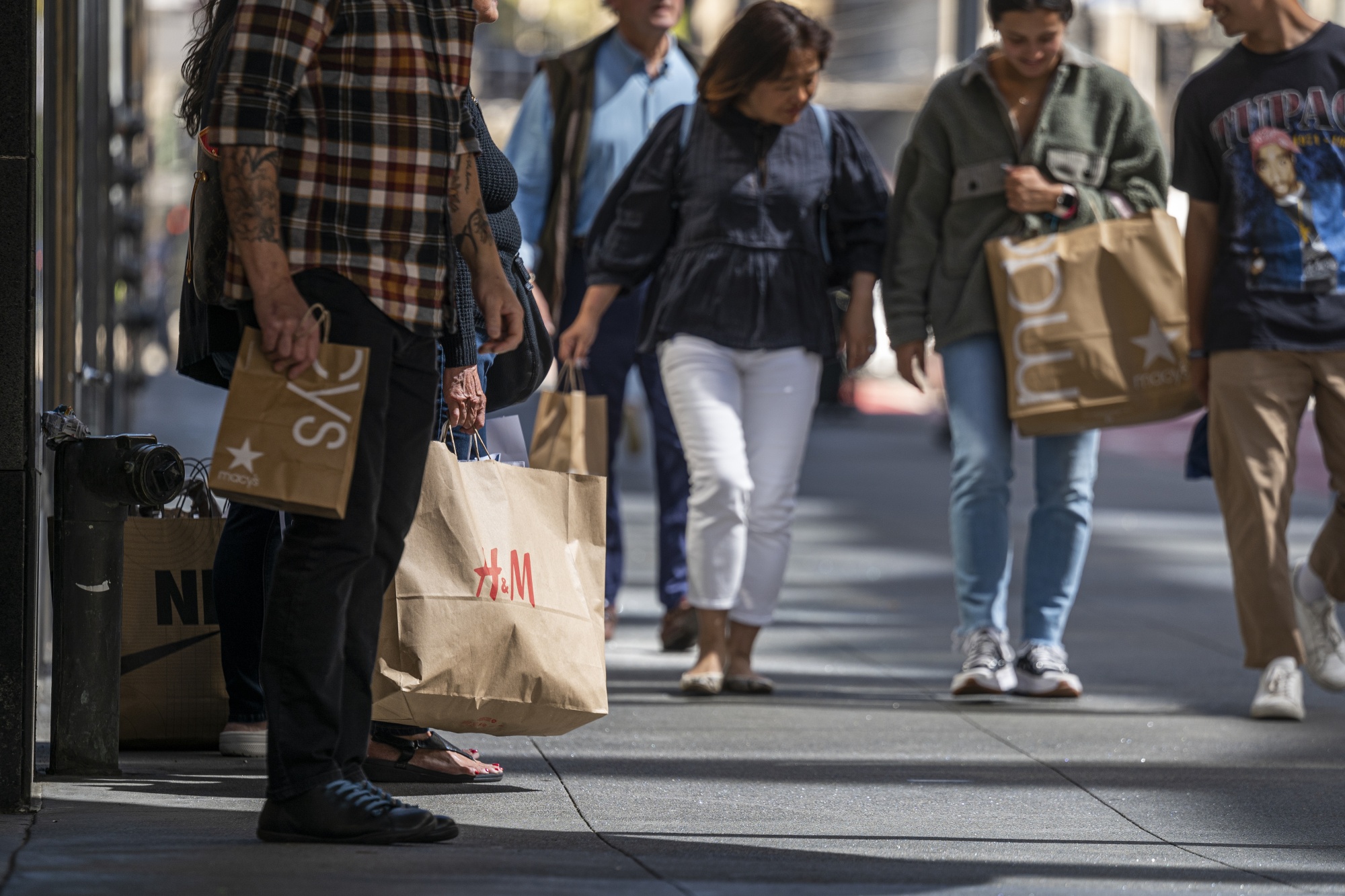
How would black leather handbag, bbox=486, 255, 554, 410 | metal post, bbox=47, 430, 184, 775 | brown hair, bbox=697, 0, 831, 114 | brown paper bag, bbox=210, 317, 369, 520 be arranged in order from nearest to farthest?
brown paper bag, bbox=210, 317, 369, 520
metal post, bbox=47, 430, 184, 775
black leather handbag, bbox=486, 255, 554, 410
brown hair, bbox=697, 0, 831, 114

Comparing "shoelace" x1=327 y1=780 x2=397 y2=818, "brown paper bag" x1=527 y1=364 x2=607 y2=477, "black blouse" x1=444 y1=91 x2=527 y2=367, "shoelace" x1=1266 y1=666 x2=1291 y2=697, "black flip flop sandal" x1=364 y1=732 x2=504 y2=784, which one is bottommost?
"shoelace" x1=1266 y1=666 x2=1291 y2=697

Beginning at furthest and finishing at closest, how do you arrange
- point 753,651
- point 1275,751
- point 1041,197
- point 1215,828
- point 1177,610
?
point 1177,610
point 753,651
point 1041,197
point 1275,751
point 1215,828

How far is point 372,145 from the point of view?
3342 millimetres

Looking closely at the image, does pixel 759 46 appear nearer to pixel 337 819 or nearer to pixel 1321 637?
pixel 1321 637

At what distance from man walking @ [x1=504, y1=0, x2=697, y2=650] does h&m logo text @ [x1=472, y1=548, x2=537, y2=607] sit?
2.79m

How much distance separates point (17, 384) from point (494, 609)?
1.04 m

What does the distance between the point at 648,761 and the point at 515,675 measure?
81 cm

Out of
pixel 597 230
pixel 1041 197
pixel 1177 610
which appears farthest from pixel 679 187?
pixel 1177 610

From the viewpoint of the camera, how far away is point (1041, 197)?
5.79 metres

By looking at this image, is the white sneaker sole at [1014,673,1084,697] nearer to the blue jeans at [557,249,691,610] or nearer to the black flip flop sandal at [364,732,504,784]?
the blue jeans at [557,249,691,610]

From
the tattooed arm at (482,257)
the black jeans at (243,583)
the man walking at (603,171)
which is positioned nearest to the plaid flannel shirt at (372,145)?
the tattooed arm at (482,257)

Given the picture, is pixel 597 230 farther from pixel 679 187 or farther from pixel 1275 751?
pixel 1275 751

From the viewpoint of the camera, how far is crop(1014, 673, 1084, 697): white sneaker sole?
231 inches

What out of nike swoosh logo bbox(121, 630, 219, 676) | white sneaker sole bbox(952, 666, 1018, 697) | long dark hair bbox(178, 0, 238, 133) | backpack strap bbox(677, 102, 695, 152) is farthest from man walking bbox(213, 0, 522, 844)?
white sneaker sole bbox(952, 666, 1018, 697)
